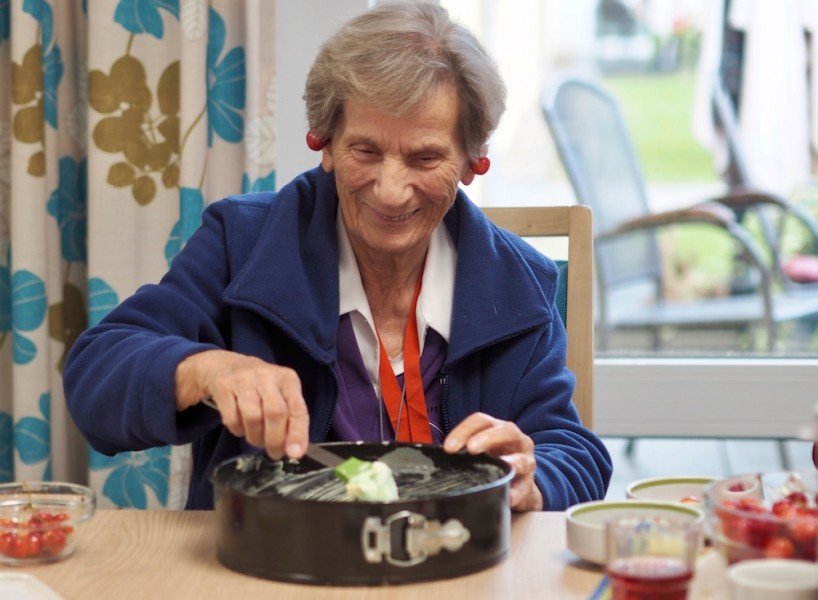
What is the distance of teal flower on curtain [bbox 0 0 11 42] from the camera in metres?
2.40

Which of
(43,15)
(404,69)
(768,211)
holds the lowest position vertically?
(768,211)

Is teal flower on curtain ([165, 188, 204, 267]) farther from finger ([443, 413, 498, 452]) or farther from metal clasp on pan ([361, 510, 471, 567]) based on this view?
metal clasp on pan ([361, 510, 471, 567])

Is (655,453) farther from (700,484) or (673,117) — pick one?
(700,484)

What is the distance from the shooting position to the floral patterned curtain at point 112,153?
2338mm

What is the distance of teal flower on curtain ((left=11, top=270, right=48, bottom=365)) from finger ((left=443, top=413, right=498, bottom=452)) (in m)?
1.29

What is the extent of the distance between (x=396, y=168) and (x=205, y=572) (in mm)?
657

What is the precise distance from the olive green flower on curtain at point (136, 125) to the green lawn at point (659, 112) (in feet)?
3.68

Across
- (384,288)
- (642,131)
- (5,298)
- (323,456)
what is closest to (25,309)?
(5,298)

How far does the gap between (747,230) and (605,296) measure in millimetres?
385

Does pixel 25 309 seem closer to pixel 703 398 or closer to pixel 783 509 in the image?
pixel 703 398

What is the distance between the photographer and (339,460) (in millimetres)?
1358

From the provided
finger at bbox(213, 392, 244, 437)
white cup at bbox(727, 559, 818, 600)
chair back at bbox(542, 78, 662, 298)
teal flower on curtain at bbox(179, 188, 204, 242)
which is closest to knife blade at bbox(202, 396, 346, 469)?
finger at bbox(213, 392, 244, 437)

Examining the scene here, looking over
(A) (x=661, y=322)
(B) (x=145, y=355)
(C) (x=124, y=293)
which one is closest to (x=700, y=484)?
(B) (x=145, y=355)

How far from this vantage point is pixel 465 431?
1.36 meters
